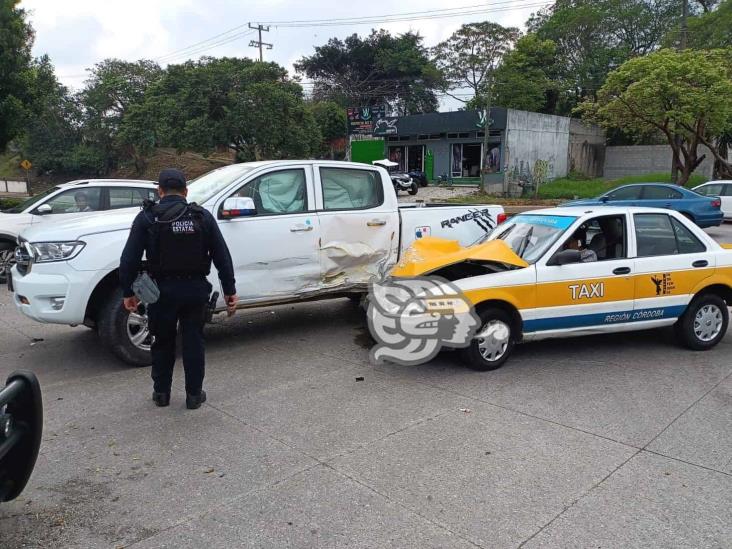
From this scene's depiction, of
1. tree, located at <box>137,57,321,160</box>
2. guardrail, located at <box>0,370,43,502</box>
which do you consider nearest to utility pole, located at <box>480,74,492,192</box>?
tree, located at <box>137,57,321,160</box>

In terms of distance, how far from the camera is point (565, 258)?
5.68 m

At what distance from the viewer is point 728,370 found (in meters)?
5.68

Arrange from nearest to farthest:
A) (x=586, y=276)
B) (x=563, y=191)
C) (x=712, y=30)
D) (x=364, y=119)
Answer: (x=586, y=276) → (x=563, y=191) → (x=712, y=30) → (x=364, y=119)

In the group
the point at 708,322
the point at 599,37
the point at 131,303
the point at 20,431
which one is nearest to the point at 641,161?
the point at 599,37

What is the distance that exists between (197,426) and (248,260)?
2.13m

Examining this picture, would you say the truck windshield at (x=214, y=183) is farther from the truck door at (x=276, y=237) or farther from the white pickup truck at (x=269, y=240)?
the truck door at (x=276, y=237)

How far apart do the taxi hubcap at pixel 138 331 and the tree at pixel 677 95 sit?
25613 mm

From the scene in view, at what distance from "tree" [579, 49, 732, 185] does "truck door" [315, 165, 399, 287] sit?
900 inches

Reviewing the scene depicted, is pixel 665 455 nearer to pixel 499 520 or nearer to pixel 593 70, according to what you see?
pixel 499 520

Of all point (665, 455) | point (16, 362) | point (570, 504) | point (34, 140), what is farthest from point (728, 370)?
point (34, 140)

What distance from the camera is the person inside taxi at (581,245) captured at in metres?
5.97

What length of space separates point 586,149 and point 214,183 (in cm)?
4021

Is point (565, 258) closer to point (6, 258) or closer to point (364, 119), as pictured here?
point (6, 258)

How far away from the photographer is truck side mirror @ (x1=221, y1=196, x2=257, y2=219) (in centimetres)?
592
